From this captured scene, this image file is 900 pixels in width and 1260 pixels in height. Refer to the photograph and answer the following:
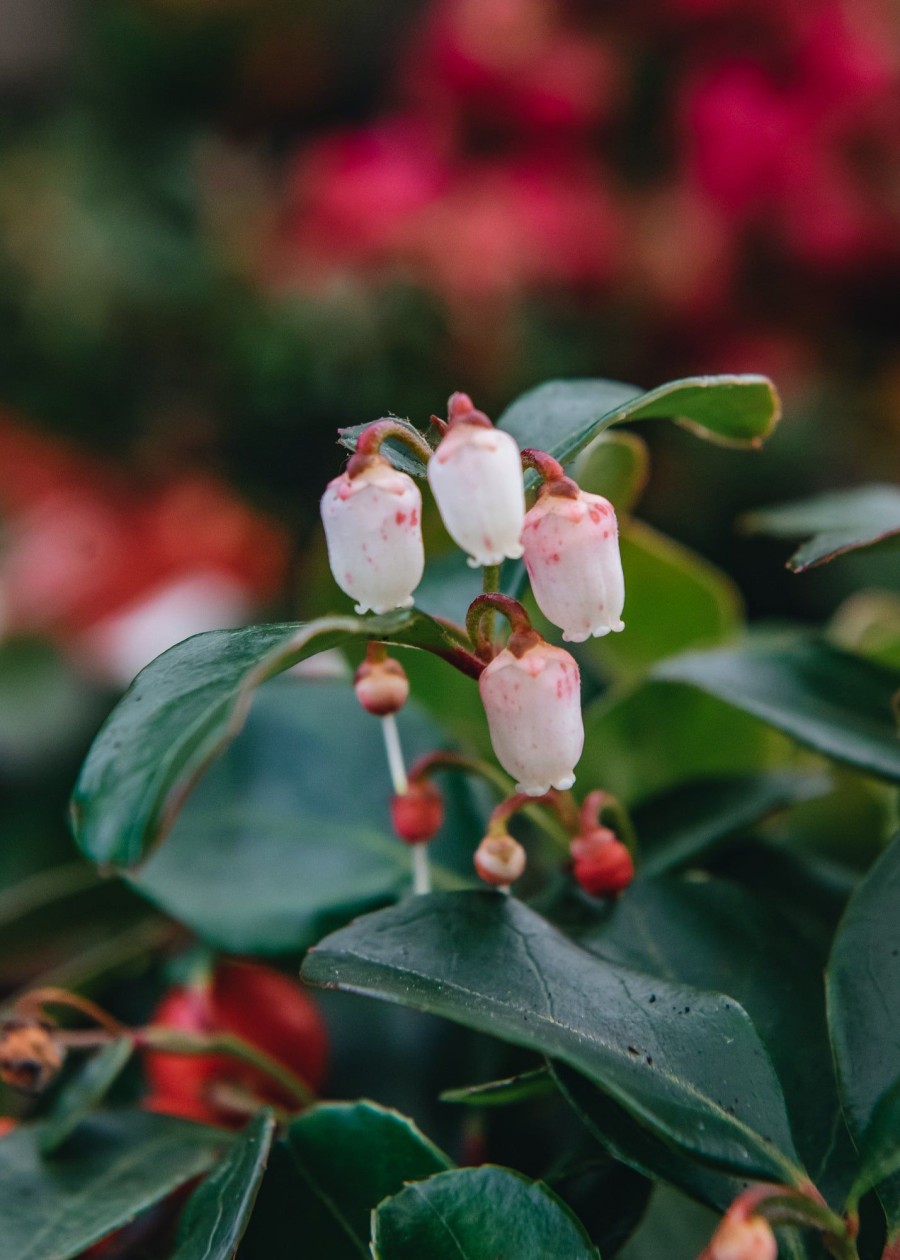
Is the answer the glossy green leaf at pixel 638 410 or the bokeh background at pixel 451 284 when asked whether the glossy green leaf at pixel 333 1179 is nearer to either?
the glossy green leaf at pixel 638 410

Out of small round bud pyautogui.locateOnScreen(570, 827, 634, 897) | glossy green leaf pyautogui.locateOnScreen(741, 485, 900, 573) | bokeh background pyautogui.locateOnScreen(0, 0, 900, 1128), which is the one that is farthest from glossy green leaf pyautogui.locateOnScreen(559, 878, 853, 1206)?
bokeh background pyautogui.locateOnScreen(0, 0, 900, 1128)

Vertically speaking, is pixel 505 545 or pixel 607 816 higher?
pixel 505 545

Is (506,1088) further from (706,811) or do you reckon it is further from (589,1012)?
(706,811)

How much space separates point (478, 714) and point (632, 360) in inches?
41.4

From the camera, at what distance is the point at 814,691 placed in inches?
17.7

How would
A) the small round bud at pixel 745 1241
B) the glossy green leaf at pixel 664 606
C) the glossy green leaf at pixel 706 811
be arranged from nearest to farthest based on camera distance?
the small round bud at pixel 745 1241
the glossy green leaf at pixel 706 811
the glossy green leaf at pixel 664 606

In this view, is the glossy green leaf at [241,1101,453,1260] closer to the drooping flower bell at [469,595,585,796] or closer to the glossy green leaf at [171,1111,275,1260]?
the glossy green leaf at [171,1111,275,1260]

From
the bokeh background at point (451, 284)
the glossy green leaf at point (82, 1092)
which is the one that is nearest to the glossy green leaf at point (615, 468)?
the glossy green leaf at point (82, 1092)

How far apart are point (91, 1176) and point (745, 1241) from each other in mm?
219

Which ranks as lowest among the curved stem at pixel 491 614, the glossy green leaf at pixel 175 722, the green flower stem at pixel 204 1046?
the green flower stem at pixel 204 1046

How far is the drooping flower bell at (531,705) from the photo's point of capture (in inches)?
11.3

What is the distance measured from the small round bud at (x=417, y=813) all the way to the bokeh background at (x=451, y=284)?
0.82 meters

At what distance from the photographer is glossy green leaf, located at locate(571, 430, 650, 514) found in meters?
0.48

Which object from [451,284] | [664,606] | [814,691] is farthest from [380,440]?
[451,284]
